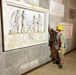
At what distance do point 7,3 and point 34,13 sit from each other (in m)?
0.79

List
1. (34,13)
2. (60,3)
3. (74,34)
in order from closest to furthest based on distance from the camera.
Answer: (34,13), (60,3), (74,34)

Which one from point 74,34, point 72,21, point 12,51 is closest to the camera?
point 12,51

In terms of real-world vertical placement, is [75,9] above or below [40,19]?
above

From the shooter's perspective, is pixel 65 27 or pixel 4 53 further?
pixel 65 27

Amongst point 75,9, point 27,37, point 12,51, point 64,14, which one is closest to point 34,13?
point 27,37

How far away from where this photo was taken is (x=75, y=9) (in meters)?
4.86

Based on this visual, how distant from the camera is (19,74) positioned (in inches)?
95.7

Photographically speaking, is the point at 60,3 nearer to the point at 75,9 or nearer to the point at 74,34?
the point at 75,9

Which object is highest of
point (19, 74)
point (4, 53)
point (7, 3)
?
point (7, 3)

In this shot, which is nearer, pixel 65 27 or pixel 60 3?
pixel 60 3

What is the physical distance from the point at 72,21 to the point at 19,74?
3.21m

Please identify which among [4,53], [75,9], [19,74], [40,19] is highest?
[75,9]

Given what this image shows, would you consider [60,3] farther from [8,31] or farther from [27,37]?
[8,31]

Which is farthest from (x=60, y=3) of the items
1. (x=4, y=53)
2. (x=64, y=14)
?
(x=4, y=53)
